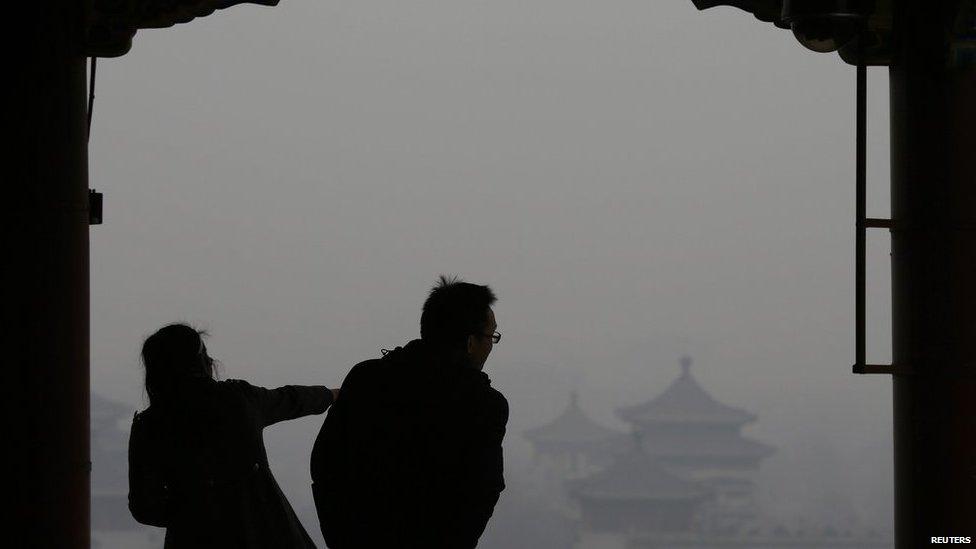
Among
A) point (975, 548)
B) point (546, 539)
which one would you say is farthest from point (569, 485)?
point (975, 548)

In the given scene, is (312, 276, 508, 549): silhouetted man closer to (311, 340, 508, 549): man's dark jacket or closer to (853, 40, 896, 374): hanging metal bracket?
(311, 340, 508, 549): man's dark jacket

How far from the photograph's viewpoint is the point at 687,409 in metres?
31.8

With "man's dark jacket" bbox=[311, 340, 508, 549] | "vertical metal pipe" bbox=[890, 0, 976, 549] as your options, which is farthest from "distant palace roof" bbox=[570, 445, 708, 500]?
"man's dark jacket" bbox=[311, 340, 508, 549]

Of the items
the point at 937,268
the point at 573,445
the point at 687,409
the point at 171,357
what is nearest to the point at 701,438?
the point at 687,409

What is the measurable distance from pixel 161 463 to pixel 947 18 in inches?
59.9

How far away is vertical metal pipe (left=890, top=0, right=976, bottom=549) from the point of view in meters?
2.51

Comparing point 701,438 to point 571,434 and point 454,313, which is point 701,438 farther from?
point 454,313

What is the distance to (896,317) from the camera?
2596mm

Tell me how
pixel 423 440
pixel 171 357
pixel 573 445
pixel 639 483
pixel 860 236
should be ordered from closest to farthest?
pixel 423 440
pixel 171 357
pixel 860 236
pixel 639 483
pixel 573 445

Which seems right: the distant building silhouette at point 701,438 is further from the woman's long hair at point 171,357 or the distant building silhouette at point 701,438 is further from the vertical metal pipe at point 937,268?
the woman's long hair at point 171,357

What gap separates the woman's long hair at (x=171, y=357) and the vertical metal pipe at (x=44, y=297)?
41 centimetres

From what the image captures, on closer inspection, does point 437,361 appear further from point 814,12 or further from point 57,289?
point 814,12

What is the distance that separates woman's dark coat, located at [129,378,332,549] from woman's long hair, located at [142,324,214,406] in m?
0.02

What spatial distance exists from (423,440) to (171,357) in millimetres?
495
